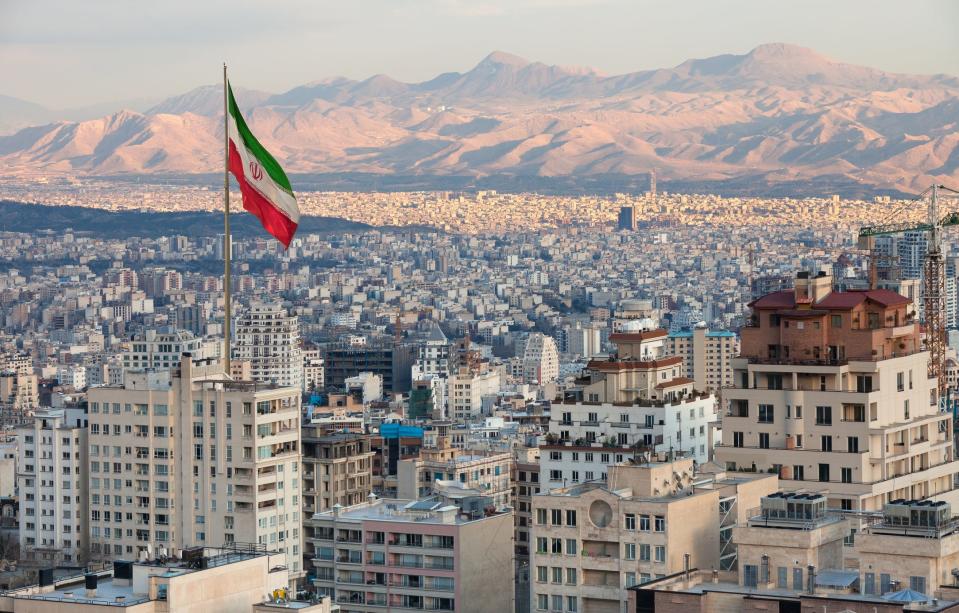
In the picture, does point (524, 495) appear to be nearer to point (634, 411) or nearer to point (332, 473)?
point (332, 473)

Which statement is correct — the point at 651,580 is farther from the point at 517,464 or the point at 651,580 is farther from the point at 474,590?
the point at 517,464

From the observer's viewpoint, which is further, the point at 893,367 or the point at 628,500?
the point at 893,367

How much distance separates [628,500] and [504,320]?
130 meters

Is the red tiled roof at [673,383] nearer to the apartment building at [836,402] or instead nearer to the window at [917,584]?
the apartment building at [836,402]

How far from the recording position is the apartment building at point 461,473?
47.6 metres

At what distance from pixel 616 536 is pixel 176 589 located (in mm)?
6631

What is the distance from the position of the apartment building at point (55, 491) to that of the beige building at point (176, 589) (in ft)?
50.1

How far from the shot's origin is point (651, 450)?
36750 mm

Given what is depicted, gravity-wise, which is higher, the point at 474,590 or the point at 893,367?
the point at 893,367

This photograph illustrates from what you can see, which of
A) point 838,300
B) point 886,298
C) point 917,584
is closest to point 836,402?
point 838,300

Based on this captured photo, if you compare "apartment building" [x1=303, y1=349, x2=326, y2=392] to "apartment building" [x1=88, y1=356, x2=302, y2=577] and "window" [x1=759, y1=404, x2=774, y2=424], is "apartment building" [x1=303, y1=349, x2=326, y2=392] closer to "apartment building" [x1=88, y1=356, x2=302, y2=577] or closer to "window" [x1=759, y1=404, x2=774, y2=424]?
"apartment building" [x1=88, y1=356, x2=302, y2=577]

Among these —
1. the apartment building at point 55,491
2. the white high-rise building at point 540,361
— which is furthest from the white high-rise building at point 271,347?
the apartment building at point 55,491

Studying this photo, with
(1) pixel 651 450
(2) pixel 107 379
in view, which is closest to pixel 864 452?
(1) pixel 651 450

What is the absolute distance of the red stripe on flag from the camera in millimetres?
32344
